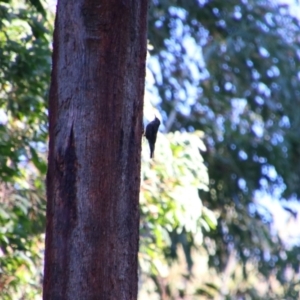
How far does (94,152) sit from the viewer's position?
2.88 meters

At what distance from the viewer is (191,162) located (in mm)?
6641

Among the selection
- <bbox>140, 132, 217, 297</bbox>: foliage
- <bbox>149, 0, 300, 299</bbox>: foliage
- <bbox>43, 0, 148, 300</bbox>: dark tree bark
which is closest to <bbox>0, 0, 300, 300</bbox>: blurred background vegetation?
<bbox>149, 0, 300, 299</bbox>: foliage

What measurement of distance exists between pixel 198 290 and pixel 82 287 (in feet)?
24.2

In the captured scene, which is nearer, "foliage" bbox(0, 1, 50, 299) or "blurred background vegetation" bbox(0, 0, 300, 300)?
"foliage" bbox(0, 1, 50, 299)

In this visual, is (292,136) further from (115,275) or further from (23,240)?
(115,275)

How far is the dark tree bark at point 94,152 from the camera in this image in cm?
283

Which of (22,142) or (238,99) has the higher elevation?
(238,99)

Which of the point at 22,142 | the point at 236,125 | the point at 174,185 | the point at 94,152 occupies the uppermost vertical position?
the point at 236,125

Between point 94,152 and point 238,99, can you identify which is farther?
point 238,99

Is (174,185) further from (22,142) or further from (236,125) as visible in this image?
(236,125)

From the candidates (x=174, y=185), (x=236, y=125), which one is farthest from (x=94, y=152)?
(x=236, y=125)

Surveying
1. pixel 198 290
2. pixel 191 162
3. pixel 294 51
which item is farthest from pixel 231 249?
pixel 191 162

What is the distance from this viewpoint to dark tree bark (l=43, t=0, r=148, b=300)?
2.83 m

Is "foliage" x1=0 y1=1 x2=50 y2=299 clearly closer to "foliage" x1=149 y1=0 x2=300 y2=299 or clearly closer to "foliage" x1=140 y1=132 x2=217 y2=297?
"foliage" x1=140 y1=132 x2=217 y2=297
